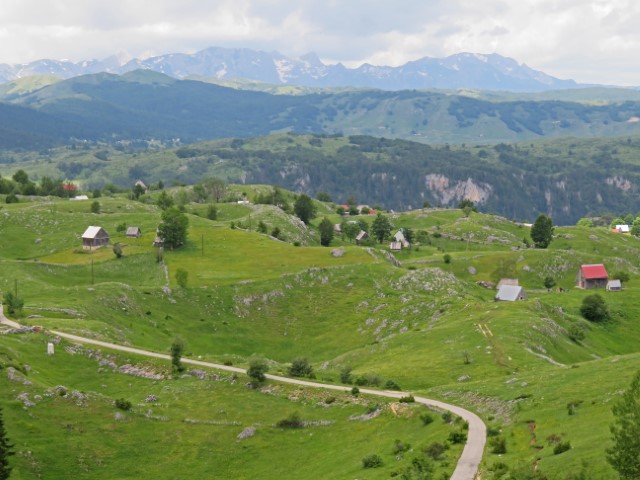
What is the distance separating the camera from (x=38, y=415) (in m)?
77.1

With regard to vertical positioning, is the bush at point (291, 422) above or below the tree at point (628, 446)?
below

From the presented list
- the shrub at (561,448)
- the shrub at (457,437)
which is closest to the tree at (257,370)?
the shrub at (457,437)

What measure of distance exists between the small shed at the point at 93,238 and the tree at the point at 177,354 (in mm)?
101502

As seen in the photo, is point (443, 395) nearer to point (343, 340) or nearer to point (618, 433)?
point (618, 433)

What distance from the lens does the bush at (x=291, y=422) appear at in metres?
78.7

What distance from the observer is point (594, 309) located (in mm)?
141875

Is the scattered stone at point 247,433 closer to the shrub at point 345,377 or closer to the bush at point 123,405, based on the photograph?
the bush at point 123,405

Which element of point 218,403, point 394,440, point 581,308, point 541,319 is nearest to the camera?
point 394,440

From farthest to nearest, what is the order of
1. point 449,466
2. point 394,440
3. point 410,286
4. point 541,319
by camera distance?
point 410,286 → point 541,319 → point 394,440 → point 449,466

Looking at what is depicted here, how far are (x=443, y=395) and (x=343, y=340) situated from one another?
58109 mm

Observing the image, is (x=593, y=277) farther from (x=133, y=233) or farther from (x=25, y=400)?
(x=25, y=400)

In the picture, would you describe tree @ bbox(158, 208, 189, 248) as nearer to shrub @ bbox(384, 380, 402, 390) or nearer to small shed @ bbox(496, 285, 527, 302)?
small shed @ bbox(496, 285, 527, 302)

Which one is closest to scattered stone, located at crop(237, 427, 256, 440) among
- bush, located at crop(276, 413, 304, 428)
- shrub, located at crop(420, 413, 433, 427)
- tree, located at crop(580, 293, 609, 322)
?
bush, located at crop(276, 413, 304, 428)

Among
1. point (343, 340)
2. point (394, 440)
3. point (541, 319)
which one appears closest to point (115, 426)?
point (394, 440)
